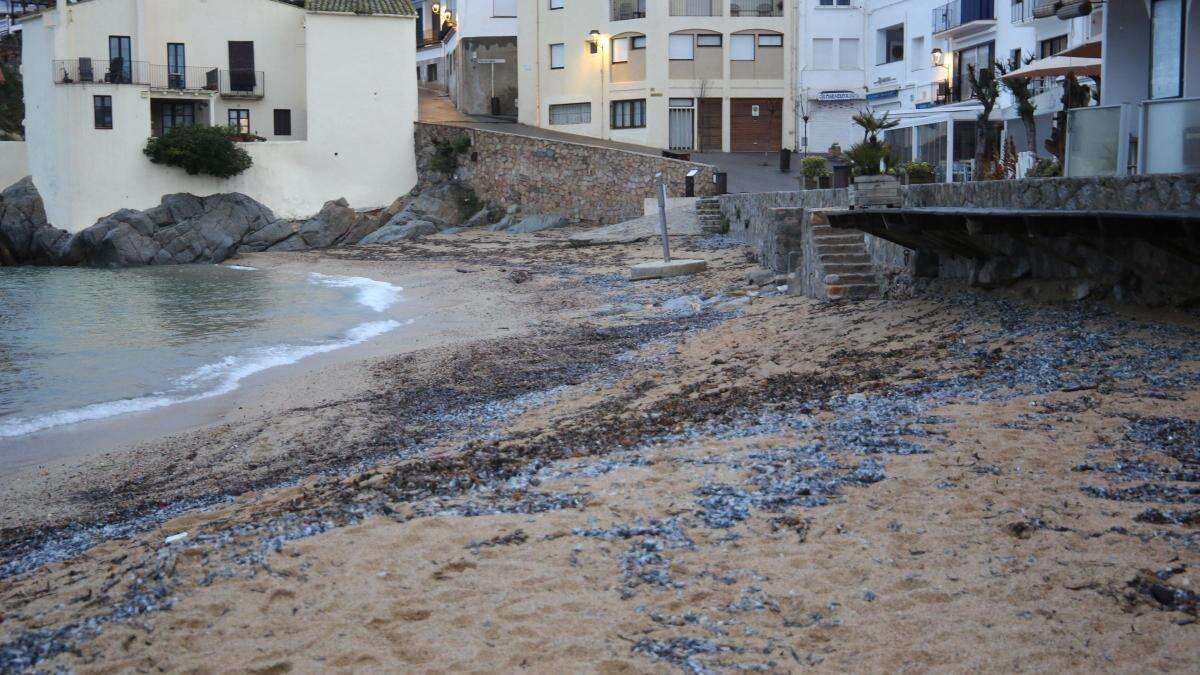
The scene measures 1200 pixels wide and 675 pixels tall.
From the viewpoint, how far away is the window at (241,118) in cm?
4791

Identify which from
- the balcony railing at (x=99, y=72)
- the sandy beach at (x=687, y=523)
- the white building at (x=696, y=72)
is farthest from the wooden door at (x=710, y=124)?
the sandy beach at (x=687, y=523)

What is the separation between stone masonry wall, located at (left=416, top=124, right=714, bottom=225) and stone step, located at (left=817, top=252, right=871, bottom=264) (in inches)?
829

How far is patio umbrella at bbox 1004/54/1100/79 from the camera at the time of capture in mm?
20656

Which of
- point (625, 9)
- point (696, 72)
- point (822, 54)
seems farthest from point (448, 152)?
point (822, 54)

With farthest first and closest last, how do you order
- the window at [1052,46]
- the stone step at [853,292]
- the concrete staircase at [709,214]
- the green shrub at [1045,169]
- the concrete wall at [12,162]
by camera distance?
the concrete wall at [12,162]
the window at [1052,46]
the concrete staircase at [709,214]
the green shrub at [1045,169]
the stone step at [853,292]

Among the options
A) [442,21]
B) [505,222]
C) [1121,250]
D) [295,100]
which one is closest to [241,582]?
[1121,250]

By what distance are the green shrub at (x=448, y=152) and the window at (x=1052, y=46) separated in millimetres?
22214

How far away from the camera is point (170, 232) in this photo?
44.4 m

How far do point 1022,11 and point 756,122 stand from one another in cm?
1541

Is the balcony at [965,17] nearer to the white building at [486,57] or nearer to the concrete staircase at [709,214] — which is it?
the concrete staircase at [709,214]

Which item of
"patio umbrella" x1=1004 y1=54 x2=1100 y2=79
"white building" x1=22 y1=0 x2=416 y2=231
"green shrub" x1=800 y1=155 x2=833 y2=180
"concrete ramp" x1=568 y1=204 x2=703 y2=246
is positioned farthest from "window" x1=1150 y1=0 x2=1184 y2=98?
"white building" x1=22 y1=0 x2=416 y2=231

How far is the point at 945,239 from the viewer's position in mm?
12484

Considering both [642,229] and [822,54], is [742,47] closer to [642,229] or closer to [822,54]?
[822,54]

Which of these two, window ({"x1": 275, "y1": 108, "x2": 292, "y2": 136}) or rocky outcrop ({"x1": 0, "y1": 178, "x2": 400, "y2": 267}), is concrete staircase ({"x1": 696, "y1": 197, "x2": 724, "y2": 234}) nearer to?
rocky outcrop ({"x1": 0, "y1": 178, "x2": 400, "y2": 267})
